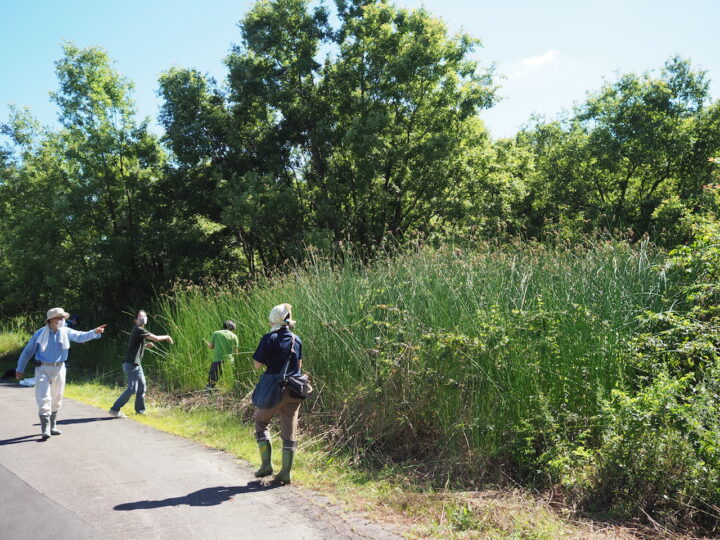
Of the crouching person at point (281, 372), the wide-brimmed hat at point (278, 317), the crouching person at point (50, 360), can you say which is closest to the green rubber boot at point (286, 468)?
the crouching person at point (281, 372)

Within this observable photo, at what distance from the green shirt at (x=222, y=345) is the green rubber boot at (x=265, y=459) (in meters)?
4.39

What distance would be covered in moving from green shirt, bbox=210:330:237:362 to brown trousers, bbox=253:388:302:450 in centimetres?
436

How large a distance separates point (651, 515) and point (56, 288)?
2294 centimetres

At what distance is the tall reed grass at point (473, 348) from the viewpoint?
610 cm

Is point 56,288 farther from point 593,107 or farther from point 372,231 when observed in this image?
point 593,107

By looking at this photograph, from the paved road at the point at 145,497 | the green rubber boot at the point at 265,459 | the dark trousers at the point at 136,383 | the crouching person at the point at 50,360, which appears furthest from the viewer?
the dark trousers at the point at 136,383

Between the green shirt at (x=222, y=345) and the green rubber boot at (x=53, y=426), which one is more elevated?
the green shirt at (x=222, y=345)

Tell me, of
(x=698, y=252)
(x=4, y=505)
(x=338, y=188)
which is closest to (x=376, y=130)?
(x=338, y=188)

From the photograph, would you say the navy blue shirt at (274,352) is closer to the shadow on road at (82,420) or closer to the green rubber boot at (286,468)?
the green rubber boot at (286,468)

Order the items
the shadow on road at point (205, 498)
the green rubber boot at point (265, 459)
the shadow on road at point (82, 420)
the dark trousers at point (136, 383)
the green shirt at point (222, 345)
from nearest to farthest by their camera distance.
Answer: the shadow on road at point (205, 498) → the green rubber boot at point (265, 459) → the shadow on road at point (82, 420) → the dark trousers at point (136, 383) → the green shirt at point (222, 345)

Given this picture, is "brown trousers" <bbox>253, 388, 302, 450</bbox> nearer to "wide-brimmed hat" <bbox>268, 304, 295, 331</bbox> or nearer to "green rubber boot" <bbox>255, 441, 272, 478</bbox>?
"green rubber boot" <bbox>255, 441, 272, 478</bbox>

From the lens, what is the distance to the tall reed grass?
6.10 m

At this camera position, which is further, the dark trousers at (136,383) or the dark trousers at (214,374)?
the dark trousers at (214,374)

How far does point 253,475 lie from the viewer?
21.0 feet
